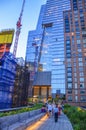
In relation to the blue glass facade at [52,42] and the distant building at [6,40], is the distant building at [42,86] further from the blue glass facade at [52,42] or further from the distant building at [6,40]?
the distant building at [6,40]

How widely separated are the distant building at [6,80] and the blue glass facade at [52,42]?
198 ft

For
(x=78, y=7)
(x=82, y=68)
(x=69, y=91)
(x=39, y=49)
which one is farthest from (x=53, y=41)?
(x=69, y=91)

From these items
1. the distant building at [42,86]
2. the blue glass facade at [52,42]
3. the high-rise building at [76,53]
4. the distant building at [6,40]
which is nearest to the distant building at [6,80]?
the distant building at [6,40]

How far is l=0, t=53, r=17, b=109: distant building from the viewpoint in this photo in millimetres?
35656

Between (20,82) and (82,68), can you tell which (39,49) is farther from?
(20,82)

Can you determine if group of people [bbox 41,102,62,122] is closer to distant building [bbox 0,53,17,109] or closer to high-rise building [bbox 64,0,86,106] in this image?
distant building [bbox 0,53,17,109]

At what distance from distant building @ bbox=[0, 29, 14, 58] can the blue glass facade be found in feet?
172

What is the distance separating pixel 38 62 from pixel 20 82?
78.0 meters

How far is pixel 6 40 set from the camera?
183 ft

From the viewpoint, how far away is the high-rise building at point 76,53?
8475 centimetres

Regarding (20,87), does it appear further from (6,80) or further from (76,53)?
(76,53)

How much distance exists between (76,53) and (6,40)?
50.5 meters

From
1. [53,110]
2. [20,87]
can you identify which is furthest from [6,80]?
[53,110]

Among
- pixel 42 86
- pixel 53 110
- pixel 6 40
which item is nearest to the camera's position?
pixel 53 110
